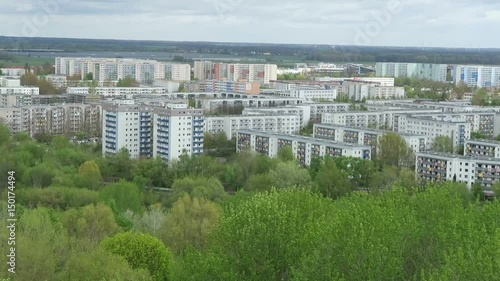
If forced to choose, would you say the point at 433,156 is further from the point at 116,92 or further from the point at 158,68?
the point at 158,68

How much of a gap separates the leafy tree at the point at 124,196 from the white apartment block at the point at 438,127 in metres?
6.28

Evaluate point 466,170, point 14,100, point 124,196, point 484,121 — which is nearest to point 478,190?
point 466,170

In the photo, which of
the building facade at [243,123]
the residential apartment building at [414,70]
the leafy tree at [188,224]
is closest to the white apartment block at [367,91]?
the residential apartment building at [414,70]

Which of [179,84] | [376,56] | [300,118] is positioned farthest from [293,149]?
[376,56]

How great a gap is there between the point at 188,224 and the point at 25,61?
2906cm

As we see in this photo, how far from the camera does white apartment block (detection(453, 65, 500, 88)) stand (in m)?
29.5

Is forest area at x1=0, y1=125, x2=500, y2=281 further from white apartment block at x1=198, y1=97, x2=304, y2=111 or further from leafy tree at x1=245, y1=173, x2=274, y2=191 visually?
white apartment block at x1=198, y1=97, x2=304, y2=111

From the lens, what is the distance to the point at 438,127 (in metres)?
14.1

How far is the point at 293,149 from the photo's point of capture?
12.9 meters

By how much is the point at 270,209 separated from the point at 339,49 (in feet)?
125

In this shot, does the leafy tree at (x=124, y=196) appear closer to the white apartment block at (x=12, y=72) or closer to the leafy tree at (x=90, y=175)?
the leafy tree at (x=90, y=175)

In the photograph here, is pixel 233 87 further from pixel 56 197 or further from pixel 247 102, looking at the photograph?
pixel 56 197

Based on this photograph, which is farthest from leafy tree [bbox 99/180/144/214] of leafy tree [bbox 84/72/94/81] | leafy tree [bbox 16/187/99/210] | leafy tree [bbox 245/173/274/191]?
leafy tree [bbox 84/72/94/81]

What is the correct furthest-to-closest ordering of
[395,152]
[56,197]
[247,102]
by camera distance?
[247,102] → [395,152] → [56,197]
